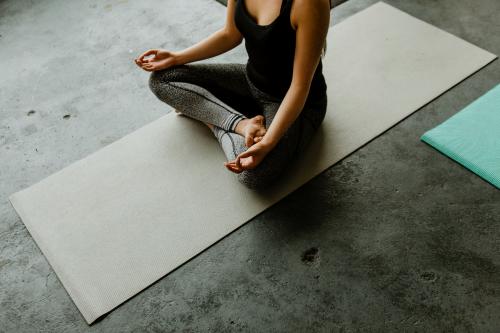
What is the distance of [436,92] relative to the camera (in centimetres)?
197

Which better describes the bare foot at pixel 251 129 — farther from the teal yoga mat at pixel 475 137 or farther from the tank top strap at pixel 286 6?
the teal yoga mat at pixel 475 137

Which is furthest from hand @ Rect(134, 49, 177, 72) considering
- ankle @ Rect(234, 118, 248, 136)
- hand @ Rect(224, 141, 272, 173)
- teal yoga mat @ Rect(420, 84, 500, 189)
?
teal yoga mat @ Rect(420, 84, 500, 189)

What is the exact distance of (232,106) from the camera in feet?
6.03

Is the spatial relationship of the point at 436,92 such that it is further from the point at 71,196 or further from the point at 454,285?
the point at 71,196

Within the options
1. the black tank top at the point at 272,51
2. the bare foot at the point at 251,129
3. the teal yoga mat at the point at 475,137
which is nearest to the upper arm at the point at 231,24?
the black tank top at the point at 272,51

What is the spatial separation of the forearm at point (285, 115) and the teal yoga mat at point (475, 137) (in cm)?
62

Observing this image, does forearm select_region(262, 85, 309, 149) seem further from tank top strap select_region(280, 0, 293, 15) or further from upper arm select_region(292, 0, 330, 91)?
tank top strap select_region(280, 0, 293, 15)

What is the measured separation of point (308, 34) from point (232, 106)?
579 mm

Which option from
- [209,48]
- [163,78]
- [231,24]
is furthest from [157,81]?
[231,24]

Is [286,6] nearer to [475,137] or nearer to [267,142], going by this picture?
[267,142]

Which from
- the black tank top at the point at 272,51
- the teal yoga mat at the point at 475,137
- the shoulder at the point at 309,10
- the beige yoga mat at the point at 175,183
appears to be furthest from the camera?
the teal yoga mat at the point at 475,137

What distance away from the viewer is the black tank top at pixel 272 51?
1.39 m

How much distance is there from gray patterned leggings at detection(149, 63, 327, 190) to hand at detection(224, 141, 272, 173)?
0.20 feet

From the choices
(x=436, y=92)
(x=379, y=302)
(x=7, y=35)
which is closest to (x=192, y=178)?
(x=379, y=302)
